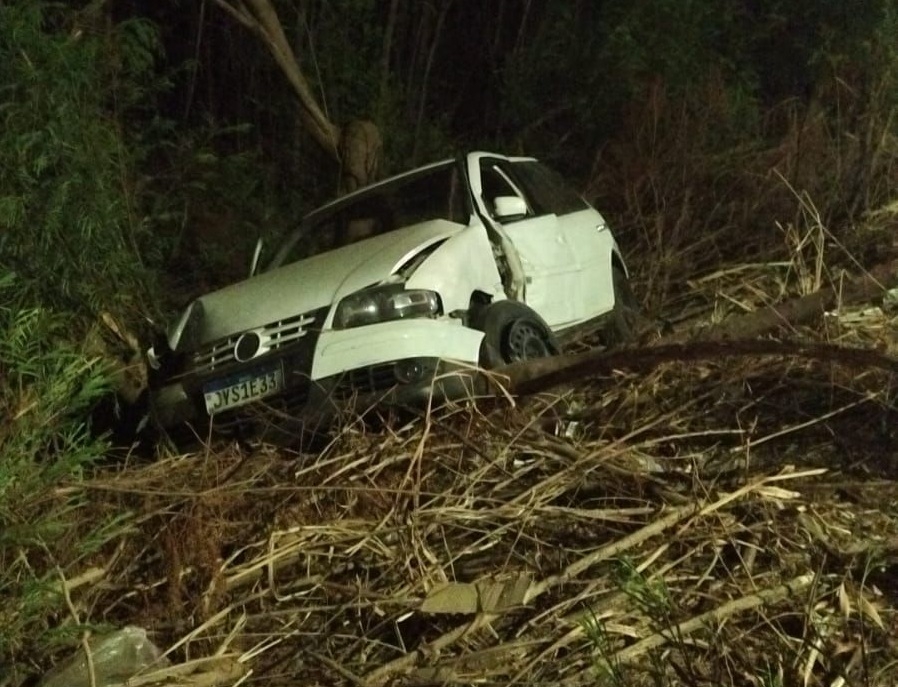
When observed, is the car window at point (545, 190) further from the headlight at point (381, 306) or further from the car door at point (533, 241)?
the headlight at point (381, 306)

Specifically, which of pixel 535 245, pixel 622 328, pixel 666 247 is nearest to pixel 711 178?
pixel 666 247

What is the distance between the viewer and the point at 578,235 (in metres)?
7.02

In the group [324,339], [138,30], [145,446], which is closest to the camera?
[324,339]

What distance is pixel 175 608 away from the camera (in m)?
4.39

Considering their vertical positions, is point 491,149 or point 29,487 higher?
point 29,487

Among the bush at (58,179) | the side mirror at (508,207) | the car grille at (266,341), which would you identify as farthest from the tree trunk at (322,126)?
the car grille at (266,341)

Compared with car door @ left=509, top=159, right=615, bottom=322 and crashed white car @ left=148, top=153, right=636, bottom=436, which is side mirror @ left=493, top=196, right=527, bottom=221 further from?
car door @ left=509, top=159, right=615, bottom=322

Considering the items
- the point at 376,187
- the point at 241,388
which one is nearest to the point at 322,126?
the point at 376,187

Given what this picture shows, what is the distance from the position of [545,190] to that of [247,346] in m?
2.59

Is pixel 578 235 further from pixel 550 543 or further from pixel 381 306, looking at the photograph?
pixel 550 543

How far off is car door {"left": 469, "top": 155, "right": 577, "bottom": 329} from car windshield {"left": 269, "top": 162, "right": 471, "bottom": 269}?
13 centimetres

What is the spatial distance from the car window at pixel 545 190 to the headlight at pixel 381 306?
1.80 m

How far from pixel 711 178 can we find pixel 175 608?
6.91 metres

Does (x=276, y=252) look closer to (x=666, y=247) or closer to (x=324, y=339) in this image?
(x=324, y=339)
